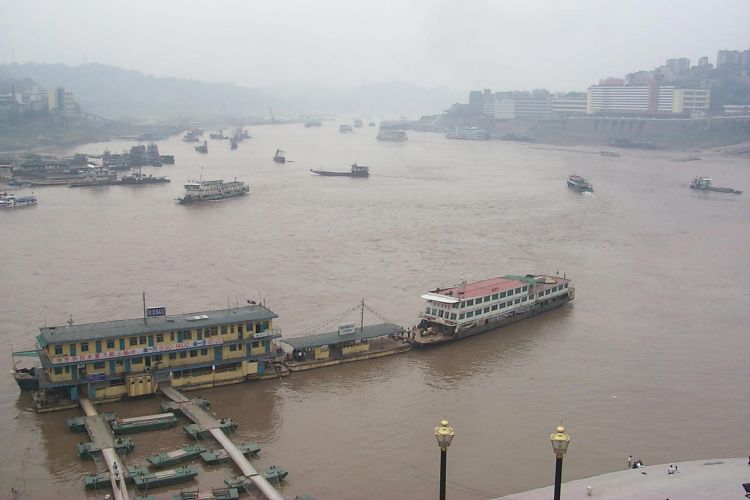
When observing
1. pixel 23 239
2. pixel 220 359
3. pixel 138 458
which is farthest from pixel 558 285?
pixel 23 239

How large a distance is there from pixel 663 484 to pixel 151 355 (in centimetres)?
546

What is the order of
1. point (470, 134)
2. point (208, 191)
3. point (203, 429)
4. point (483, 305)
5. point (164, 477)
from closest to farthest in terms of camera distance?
point (164, 477) < point (203, 429) < point (483, 305) < point (208, 191) < point (470, 134)

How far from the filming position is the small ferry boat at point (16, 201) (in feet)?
77.3

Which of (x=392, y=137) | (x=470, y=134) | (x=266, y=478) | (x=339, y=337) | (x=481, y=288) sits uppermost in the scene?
(x=470, y=134)

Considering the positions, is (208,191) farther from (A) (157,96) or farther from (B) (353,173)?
(A) (157,96)

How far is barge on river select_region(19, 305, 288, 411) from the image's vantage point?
8.75m

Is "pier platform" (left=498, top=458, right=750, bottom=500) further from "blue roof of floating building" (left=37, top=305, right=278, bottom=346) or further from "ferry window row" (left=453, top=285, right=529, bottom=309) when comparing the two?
"ferry window row" (left=453, top=285, right=529, bottom=309)

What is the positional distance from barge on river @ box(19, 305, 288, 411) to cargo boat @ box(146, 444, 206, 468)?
158 centimetres

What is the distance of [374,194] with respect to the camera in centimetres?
2775

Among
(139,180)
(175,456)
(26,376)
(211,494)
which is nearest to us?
(211,494)

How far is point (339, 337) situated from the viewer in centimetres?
1059

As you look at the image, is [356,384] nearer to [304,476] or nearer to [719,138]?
[304,476]

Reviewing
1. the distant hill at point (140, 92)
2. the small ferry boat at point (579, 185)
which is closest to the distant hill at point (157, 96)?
the distant hill at point (140, 92)

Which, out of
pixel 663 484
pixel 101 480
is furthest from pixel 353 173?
pixel 663 484
